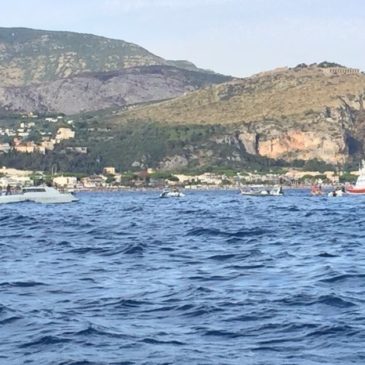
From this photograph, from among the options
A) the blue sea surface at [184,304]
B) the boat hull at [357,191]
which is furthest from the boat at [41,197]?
the blue sea surface at [184,304]

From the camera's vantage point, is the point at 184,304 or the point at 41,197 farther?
the point at 41,197

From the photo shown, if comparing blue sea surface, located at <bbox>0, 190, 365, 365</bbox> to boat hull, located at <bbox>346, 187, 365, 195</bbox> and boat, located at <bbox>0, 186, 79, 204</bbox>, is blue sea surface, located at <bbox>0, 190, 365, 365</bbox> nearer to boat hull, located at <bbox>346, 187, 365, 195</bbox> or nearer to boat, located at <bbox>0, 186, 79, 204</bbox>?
boat, located at <bbox>0, 186, 79, 204</bbox>

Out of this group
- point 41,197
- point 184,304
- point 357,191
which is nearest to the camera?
point 184,304

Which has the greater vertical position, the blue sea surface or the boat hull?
the blue sea surface

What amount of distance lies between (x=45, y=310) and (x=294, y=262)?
10.5 m

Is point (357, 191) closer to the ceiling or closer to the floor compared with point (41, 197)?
closer to the ceiling

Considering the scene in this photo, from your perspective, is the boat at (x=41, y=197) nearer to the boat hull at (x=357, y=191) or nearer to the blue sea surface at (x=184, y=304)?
the boat hull at (x=357, y=191)

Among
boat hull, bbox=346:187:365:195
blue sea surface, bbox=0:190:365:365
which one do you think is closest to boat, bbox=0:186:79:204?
boat hull, bbox=346:187:365:195

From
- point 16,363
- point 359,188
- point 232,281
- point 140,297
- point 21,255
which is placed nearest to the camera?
point 16,363

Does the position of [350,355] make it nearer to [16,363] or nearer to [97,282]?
[16,363]

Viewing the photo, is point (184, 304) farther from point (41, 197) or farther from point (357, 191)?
point (357, 191)

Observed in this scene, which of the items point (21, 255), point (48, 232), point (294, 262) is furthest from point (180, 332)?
point (48, 232)

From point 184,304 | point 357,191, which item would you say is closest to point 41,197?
point 357,191

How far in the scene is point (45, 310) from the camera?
856 inches
